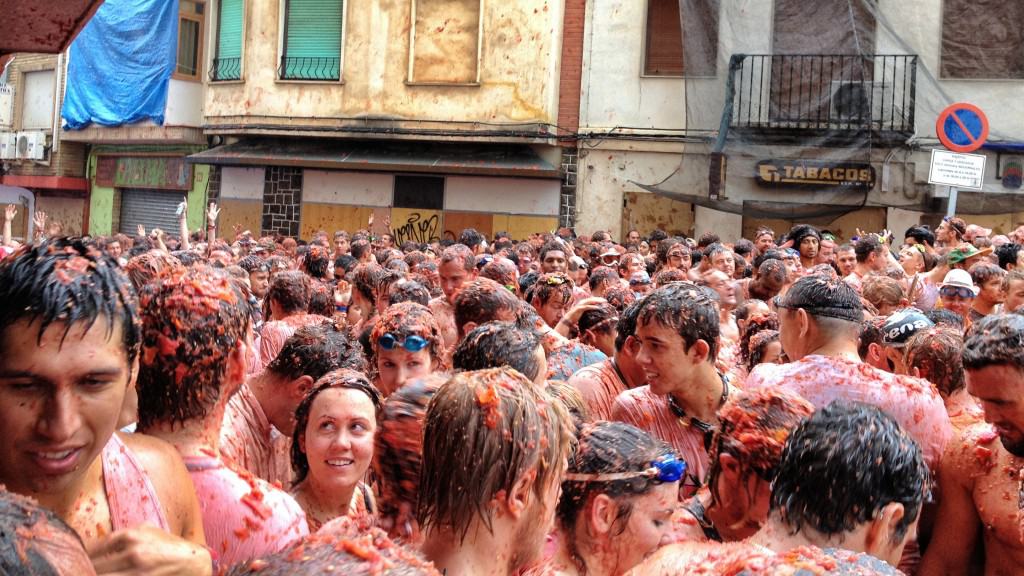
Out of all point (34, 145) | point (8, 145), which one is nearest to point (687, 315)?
point (34, 145)

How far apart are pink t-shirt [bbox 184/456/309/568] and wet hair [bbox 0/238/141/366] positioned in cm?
61

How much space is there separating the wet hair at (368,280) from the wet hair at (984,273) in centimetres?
477

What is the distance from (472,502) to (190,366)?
39.2 inches

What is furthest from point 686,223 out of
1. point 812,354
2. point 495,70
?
point 812,354

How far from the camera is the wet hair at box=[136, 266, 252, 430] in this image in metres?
2.68

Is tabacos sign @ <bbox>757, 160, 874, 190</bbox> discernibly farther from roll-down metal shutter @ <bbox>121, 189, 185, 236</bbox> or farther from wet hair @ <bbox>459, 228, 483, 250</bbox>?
roll-down metal shutter @ <bbox>121, 189, 185, 236</bbox>

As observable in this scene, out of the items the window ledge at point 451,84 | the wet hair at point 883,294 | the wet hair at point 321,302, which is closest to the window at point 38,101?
the window ledge at point 451,84

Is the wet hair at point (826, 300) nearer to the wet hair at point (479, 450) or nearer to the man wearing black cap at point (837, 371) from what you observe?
the man wearing black cap at point (837, 371)

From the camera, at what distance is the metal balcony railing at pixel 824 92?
16.5 m

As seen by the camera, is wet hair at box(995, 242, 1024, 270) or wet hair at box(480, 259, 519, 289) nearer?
wet hair at box(480, 259, 519, 289)

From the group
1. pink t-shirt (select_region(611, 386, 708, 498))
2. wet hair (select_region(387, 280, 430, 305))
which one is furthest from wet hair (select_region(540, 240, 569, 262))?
pink t-shirt (select_region(611, 386, 708, 498))

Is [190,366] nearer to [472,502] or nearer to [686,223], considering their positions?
[472,502]

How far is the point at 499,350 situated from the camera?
3.66 metres

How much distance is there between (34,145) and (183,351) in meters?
26.7
